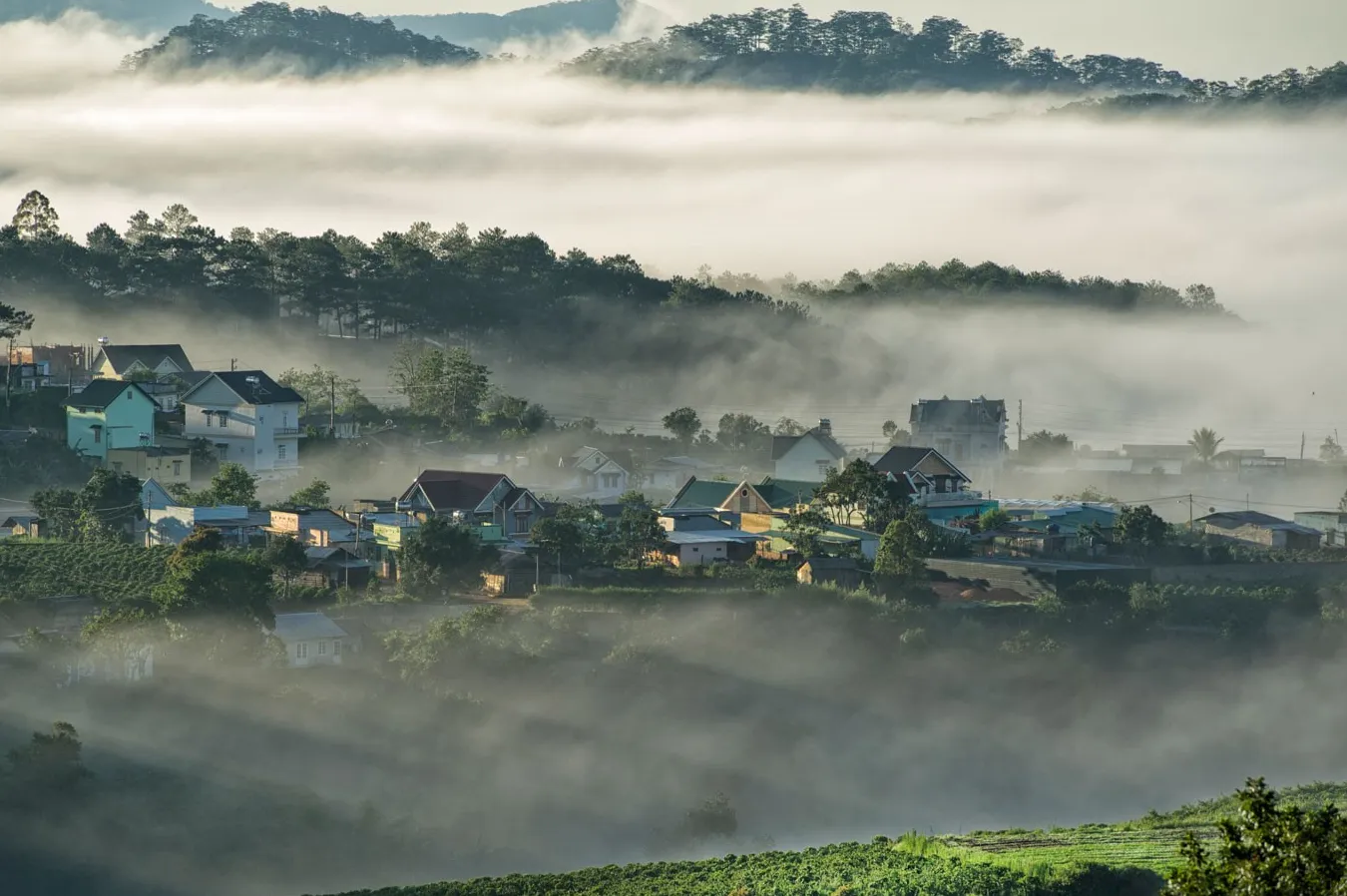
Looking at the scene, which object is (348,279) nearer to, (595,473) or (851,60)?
(595,473)

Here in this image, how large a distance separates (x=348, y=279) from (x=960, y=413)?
21267mm

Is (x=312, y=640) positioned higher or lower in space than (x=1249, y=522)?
lower

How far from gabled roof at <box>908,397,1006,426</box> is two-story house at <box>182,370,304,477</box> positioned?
66.6ft

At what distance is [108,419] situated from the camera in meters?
46.1

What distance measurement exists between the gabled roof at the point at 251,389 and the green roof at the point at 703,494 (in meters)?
9.46

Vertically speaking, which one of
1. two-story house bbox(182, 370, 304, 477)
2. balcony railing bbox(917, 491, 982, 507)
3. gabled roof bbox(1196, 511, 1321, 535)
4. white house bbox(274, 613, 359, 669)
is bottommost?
white house bbox(274, 613, 359, 669)

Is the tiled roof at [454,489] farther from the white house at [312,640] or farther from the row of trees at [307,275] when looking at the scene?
the row of trees at [307,275]

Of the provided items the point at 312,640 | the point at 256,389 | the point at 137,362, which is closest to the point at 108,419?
the point at 256,389

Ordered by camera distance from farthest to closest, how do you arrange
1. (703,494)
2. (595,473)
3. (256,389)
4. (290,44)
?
(290,44) → (595,473) → (703,494) → (256,389)

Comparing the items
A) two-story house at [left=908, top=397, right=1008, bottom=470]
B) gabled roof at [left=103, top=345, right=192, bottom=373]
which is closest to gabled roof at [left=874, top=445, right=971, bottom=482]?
two-story house at [left=908, top=397, right=1008, bottom=470]

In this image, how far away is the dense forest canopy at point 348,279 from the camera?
2537 inches

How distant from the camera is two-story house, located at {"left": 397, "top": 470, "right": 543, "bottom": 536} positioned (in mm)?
43156

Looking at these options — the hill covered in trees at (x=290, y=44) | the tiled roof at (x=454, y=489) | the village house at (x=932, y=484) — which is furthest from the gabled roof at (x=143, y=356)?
the hill covered in trees at (x=290, y=44)

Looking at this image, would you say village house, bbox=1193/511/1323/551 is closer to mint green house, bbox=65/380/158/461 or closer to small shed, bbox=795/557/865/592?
small shed, bbox=795/557/865/592
